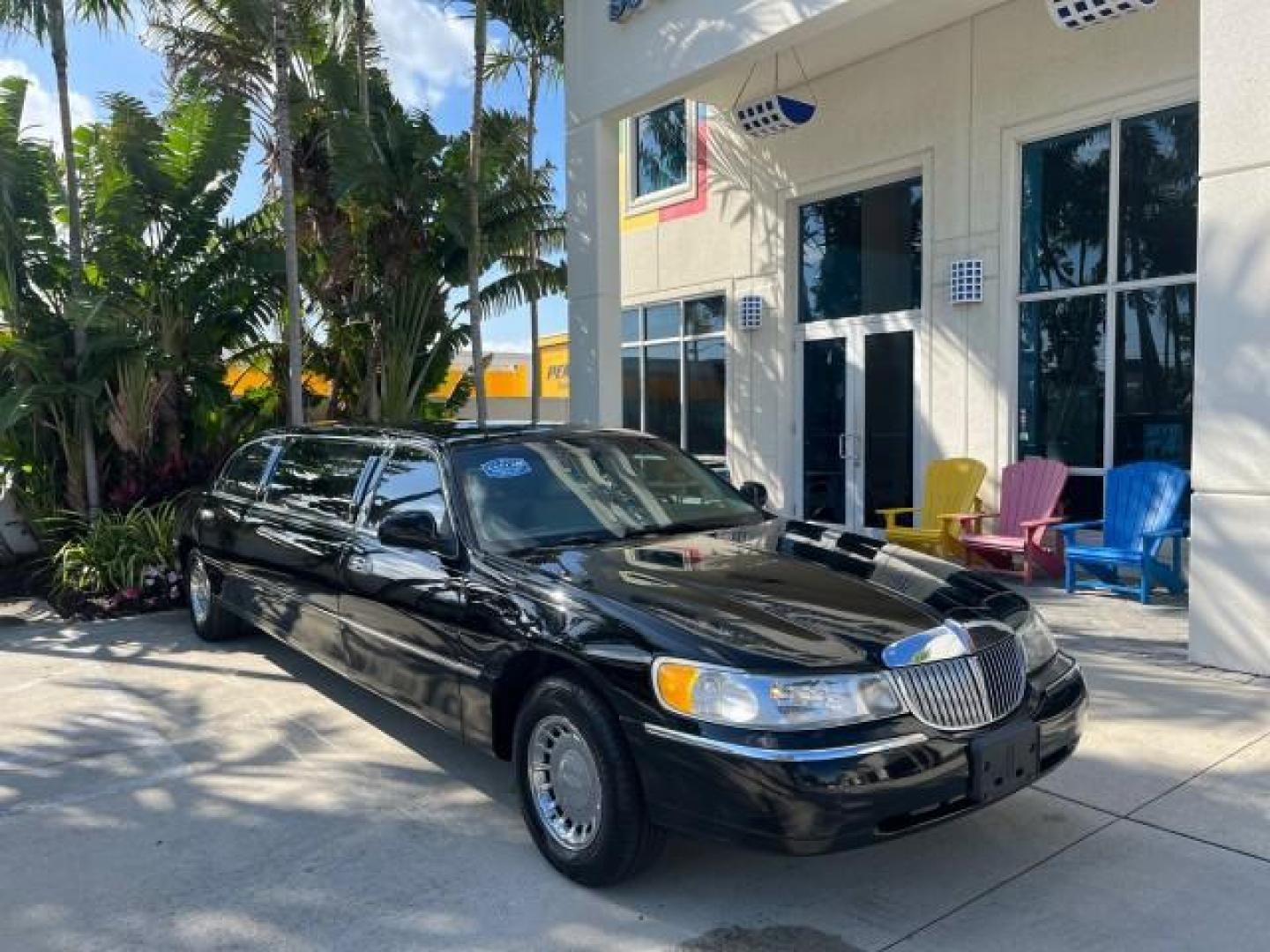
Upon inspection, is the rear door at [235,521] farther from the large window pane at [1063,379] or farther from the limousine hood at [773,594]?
the large window pane at [1063,379]

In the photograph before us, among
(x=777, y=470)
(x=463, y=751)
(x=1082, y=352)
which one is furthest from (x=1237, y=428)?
(x=777, y=470)

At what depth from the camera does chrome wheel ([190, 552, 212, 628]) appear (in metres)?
7.23

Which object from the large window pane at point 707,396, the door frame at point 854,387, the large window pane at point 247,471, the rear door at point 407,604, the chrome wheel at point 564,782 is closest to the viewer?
the chrome wheel at point 564,782

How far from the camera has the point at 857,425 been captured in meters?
10.8

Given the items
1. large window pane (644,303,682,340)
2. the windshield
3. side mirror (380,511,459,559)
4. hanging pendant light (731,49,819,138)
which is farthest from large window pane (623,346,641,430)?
side mirror (380,511,459,559)

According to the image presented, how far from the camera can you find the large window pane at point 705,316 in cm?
1256

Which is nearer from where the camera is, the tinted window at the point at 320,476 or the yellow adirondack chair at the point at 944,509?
the tinted window at the point at 320,476

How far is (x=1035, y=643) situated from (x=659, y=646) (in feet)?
4.93

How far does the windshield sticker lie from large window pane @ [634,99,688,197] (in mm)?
9145

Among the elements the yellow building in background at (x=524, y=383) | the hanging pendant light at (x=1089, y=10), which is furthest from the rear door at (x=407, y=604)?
the yellow building in background at (x=524, y=383)

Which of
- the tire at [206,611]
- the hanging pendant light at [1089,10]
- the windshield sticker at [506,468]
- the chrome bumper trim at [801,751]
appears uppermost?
the hanging pendant light at [1089,10]

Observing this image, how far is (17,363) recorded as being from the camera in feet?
30.4

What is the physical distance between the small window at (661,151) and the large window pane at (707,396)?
2173mm

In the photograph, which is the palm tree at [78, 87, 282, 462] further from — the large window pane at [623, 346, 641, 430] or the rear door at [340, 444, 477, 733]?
the rear door at [340, 444, 477, 733]
